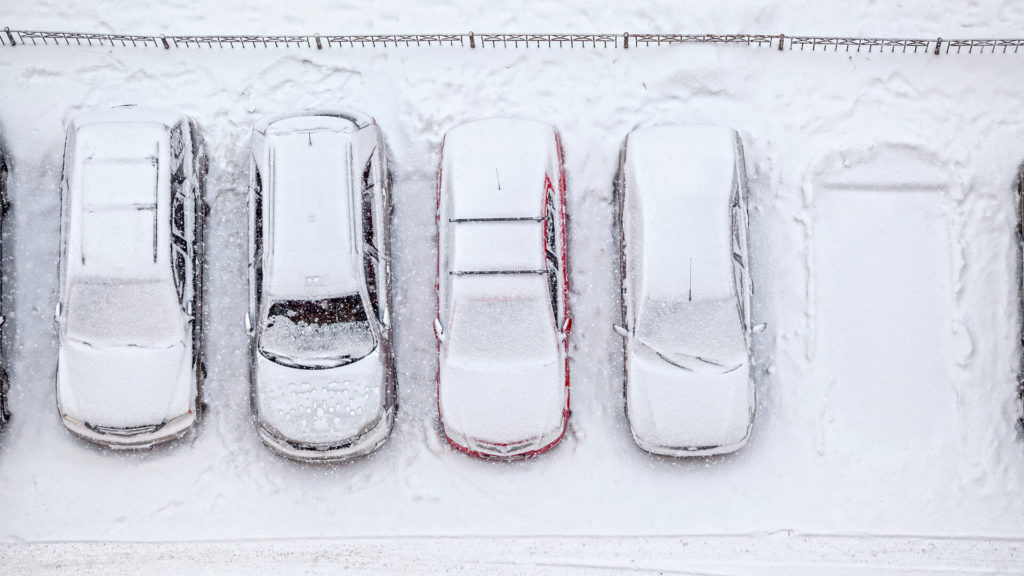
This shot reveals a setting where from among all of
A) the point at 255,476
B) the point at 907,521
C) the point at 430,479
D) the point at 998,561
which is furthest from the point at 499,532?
A: the point at 998,561


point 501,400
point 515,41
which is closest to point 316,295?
point 501,400

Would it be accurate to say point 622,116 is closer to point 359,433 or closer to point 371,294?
point 371,294

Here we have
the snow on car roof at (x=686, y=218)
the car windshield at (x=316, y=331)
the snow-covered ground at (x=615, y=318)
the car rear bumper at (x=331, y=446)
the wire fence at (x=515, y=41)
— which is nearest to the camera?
the snow on car roof at (x=686, y=218)

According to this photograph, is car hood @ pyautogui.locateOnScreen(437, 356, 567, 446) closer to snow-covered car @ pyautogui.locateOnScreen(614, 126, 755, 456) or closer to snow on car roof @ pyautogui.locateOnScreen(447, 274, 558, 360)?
snow on car roof @ pyautogui.locateOnScreen(447, 274, 558, 360)

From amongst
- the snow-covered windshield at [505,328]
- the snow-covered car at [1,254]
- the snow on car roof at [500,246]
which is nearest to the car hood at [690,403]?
the snow-covered windshield at [505,328]

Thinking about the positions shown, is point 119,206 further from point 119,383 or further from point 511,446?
point 511,446

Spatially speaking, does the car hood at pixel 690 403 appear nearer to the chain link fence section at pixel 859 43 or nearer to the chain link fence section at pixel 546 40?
the chain link fence section at pixel 546 40

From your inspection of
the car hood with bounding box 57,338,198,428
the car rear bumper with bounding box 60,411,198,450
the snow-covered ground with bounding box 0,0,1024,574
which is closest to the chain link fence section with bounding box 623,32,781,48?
the snow-covered ground with bounding box 0,0,1024,574
